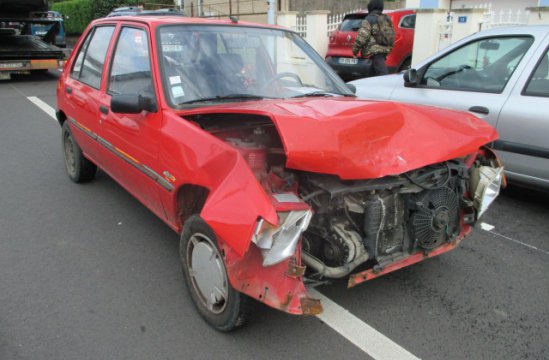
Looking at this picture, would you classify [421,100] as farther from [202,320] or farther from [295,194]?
[202,320]

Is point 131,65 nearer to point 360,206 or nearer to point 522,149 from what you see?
point 360,206

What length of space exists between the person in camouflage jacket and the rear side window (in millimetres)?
2623

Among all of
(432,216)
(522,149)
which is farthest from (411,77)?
(432,216)

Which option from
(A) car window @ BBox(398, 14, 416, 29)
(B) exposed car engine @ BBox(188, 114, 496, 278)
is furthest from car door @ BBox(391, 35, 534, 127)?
(A) car window @ BBox(398, 14, 416, 29)

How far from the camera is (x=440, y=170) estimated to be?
301 centimetres

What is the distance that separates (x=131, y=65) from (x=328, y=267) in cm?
229

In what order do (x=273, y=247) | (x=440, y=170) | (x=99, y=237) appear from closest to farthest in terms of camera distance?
(x=273, y=247) → (x=440, y=170) → (x=99, y=237)

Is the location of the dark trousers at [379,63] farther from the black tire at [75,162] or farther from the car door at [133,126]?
the car door at [133,126]

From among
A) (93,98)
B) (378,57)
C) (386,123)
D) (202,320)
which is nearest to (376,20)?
(378,57)

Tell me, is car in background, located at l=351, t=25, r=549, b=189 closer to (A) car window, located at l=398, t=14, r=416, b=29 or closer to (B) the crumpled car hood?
(B) the crumpled car hood

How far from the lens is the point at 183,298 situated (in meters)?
3.26

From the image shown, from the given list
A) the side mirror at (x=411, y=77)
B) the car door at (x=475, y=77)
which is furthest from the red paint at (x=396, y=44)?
the side mirror at (x=411, y=77)

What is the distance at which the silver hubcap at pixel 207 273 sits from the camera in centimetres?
276

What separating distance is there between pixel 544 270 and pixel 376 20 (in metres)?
5.81
